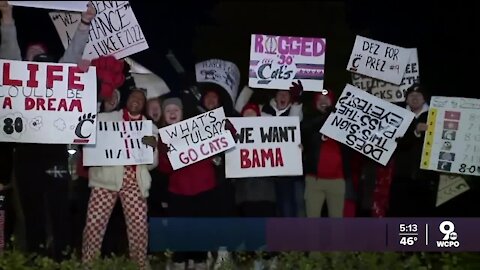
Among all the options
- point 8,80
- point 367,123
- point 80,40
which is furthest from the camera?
point 367,123

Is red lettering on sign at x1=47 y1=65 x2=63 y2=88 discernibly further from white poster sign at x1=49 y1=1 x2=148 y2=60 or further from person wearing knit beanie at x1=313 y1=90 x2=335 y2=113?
person wearing knit beanie at x1=313 y1=90 x2=335 y2=113

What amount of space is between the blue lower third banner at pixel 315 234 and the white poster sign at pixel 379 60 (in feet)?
3.18

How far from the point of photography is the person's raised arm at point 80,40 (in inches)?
224

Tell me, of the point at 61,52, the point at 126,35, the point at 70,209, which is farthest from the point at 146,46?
the point at 70,209

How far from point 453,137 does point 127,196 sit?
222cm

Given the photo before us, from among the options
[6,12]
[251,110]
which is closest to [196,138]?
[251,110]

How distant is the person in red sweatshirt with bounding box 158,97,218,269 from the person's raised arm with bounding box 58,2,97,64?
2.09 feet

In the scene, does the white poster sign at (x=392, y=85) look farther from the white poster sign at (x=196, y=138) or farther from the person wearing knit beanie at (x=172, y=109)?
the person wearing knit beanie at (x=172, y=109)

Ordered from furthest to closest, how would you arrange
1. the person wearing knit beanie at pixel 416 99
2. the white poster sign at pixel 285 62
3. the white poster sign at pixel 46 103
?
the person wearing knit beanie at pixel 416 99 < the white poster sign at pixel 285 62 < the white poster sign at pixel 46 103

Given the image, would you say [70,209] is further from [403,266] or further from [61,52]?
[403,266]

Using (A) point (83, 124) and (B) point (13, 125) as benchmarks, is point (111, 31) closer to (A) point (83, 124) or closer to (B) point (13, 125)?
(A) point (83, 124)

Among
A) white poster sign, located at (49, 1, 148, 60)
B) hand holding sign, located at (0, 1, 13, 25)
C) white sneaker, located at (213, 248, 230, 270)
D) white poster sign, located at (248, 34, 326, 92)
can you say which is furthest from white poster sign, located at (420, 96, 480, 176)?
hand holding sign, located at (0, 1, 13, 25)

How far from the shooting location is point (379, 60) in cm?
589

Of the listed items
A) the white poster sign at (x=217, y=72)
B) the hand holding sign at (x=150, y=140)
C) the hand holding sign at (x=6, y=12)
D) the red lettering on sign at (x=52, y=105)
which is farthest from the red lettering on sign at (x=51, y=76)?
the white poster sign at (x=217, y=72)
